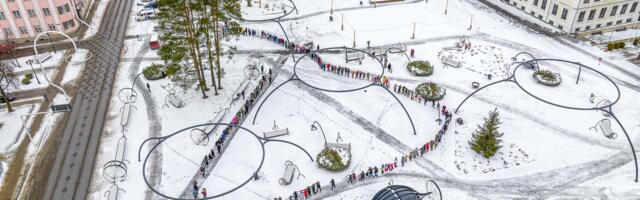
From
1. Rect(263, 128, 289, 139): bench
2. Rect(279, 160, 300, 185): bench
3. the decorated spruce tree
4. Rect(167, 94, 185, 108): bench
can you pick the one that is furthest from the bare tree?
the decorated spruce tree

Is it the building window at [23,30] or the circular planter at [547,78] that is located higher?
the building window at [23,30]

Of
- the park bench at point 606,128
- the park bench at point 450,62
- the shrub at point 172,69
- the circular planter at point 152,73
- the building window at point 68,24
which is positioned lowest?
the park bench at point 606,128

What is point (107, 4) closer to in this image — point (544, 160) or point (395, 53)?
point (395, 53)

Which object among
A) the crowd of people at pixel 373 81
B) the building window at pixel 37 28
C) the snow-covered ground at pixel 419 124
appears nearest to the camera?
the crowd of people at pixel 373 81

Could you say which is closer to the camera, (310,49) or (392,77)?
(392,77)

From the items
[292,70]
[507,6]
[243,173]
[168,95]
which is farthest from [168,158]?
[507,6]

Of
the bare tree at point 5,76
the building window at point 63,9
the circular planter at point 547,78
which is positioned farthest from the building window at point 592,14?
the building window at point 63,9

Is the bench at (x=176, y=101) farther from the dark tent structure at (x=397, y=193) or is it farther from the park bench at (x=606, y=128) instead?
the park bench at (x=606, y=128)
